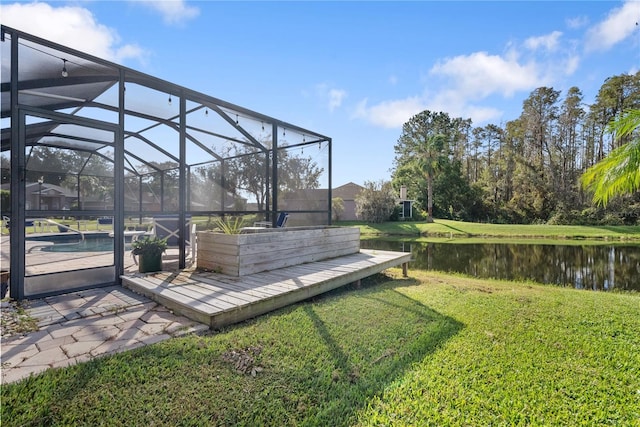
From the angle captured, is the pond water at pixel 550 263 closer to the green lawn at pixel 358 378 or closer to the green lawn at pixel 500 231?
the green lawn at pixel 500 231

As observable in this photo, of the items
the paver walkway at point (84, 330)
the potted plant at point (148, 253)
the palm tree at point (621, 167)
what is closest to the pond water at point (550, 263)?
the palm tree at point (621, 167)

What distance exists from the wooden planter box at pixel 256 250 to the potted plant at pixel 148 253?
1.70ft

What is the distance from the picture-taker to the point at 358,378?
2.03m

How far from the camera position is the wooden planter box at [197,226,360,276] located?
12.8 feet

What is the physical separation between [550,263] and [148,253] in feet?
34.8

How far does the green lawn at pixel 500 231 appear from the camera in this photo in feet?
54.3

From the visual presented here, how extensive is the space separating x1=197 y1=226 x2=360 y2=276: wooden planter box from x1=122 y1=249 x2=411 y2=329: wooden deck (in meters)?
0.11

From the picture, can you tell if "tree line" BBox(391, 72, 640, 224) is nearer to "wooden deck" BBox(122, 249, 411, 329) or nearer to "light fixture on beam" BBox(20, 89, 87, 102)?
"wooden deck" BBox(122, 249, 411, 329)

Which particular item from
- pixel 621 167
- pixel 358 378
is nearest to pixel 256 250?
pixel 358 378

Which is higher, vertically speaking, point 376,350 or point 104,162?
point 104,162

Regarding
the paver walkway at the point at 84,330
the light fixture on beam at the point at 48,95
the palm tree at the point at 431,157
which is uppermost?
the palm tree at the point at 431,157

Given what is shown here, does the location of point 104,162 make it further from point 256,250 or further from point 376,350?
point 376,350

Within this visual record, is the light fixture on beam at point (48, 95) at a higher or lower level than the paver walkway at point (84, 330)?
higher

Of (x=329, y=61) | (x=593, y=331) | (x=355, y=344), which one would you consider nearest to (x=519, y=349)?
(x=593, y=331)
